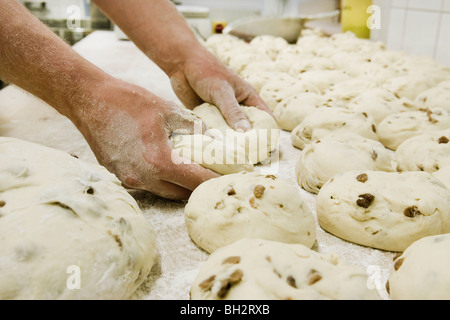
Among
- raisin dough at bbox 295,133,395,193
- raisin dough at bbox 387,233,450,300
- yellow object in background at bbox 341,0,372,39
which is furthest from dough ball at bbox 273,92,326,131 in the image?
yellow object in background at bbox 341,0,372,39

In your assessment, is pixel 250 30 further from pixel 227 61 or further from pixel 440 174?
pixel 440 174

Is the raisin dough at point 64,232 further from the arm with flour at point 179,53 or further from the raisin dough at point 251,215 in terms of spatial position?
the arm with flour at point 179,53

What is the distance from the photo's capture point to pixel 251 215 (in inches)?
43.8

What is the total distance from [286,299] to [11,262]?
56cm

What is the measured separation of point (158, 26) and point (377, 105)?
122 centimetres

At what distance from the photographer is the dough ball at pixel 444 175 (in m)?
1.32

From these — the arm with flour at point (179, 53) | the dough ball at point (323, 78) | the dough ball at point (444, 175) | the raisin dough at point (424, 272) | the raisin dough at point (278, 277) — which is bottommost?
the dough ball at point (323, 78)

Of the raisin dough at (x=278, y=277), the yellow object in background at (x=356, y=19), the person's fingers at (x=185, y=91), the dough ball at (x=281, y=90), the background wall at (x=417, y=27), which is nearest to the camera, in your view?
the raisin dough at (x=278, y=277)

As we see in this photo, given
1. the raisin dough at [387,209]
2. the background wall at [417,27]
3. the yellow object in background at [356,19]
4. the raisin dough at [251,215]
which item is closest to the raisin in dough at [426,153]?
the raisin dough at [387,209]

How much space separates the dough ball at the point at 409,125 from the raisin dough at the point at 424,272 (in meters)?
0.94

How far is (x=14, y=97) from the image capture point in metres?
2.61

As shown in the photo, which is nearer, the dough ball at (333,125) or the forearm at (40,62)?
the forearm at (40,62)

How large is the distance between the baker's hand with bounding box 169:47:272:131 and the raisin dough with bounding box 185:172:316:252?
64cm

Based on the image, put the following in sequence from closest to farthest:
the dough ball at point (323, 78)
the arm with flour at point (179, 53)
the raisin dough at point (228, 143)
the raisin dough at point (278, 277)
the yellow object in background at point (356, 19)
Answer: the raisin dough at point (278, 277), the raisin dough at point (228, 143), the arm with flour at point (179, 53), the dough ball at point (323, 78), the yellow object in background at point (356, 19)
